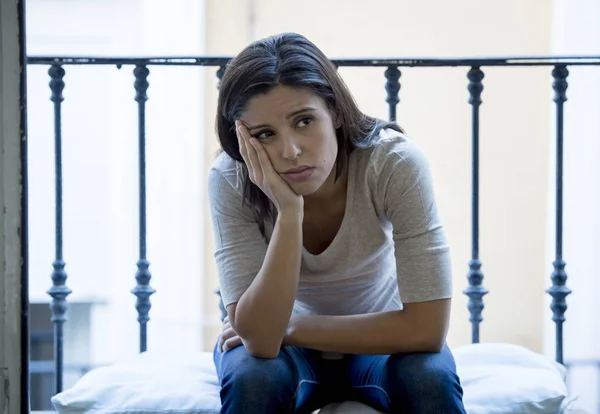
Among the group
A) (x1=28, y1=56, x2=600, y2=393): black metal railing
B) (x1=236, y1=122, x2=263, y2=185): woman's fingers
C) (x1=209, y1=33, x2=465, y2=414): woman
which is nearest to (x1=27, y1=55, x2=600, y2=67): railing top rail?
(x1=28, y1=56, x2=600, y2=393): black metal railing

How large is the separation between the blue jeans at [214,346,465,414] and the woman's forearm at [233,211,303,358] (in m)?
0.03

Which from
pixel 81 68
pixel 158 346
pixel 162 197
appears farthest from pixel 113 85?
Answer: pixel 158 346

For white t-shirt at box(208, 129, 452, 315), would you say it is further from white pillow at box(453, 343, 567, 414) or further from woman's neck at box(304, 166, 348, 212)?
white pillow at box(453, 343, 567, 414)

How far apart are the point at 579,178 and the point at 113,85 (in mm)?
1899

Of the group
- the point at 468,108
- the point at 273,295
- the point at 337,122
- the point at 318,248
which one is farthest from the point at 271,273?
the point at 468,108

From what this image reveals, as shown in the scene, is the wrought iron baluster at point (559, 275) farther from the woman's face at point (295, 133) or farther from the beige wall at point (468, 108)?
the beige wall at point (468, 108)

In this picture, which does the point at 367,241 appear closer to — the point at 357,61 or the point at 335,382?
the point at 335,382

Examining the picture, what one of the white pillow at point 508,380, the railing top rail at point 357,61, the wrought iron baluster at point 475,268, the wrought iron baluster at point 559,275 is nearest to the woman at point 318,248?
the white pillow at point 508,380

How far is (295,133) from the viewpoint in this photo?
4.57ft

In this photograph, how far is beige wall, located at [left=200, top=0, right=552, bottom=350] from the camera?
3303 millimetres

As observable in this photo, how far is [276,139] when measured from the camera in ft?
4.63

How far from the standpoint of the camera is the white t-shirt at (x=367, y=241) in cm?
142

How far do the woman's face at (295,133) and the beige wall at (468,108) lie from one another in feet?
6.46

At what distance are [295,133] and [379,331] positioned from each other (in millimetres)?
366
